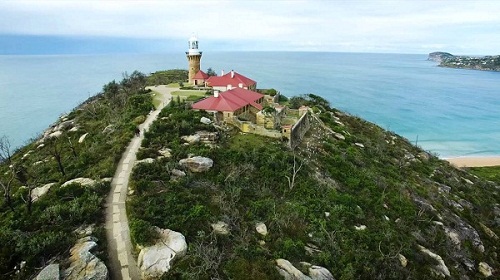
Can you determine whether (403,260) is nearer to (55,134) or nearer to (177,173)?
(177,173)

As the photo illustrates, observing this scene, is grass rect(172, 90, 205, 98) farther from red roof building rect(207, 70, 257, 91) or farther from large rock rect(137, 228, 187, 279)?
large rock rect(137, 228, 187, 279)

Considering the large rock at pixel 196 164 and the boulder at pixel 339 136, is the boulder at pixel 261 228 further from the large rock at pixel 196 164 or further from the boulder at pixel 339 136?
the boulder at pixel 339 136

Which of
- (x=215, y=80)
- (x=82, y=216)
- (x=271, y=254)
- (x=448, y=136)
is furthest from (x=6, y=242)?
(x=448, y=136)

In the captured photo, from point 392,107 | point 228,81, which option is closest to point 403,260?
point 228,81

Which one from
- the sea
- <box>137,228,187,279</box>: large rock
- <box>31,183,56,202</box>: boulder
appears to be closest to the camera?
<box>137,228,187,279</box>: large rock

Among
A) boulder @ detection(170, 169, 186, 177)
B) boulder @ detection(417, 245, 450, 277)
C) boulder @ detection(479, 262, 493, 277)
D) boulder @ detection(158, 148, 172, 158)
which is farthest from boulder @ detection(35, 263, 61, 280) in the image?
boulder @ detection(479, 262, 493, 277)

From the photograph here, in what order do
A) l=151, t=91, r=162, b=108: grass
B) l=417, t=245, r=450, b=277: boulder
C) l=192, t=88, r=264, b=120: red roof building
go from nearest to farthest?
l=417, t=245, r=450, b=277: boulder, l=192, t=88, r=264, b=120: red roof building, l=151, t=91, r=162, b=108: grass
